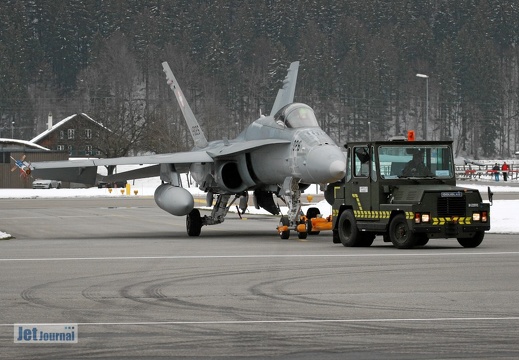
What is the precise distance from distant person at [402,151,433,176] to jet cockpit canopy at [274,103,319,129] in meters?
4.05

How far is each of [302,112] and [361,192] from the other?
4176 mm

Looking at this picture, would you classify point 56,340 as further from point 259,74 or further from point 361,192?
point 259,74

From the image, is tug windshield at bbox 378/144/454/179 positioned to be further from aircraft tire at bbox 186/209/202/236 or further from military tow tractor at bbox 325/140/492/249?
aircraft tire at bbox 186/209/202/236

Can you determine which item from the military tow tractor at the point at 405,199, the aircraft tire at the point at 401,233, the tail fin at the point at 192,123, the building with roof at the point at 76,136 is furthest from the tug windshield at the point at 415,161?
the building with roof at the point at 76,136

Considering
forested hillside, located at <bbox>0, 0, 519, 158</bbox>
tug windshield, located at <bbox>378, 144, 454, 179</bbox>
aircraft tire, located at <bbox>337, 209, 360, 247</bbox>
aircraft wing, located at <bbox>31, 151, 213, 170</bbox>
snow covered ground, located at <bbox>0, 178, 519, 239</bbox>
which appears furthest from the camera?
forested hillside, located at <bbox>0, 0, 519, 158</bbox>

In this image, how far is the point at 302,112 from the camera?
25.9 metres

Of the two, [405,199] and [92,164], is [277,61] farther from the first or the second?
[405,199]

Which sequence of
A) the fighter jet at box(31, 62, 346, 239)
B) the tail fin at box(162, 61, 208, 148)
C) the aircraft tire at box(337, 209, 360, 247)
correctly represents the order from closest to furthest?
the aircraft tire at box(337, 209, 360, 247), the fighter jet at box(31, 62, 346, 239), the tail fin at box(162, 61, 208, 148)

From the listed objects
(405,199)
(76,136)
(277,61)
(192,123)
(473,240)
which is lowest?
(473,240)

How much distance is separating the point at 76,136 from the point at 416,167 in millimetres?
93612

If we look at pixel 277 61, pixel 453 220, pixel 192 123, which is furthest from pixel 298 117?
pixel 277 61

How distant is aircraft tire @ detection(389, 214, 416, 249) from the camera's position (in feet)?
68.7

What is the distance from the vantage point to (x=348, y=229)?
898 inches

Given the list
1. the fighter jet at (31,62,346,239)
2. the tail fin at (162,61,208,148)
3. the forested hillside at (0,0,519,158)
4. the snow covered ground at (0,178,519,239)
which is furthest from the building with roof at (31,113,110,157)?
the fighter jet at (31,62,346,239)
